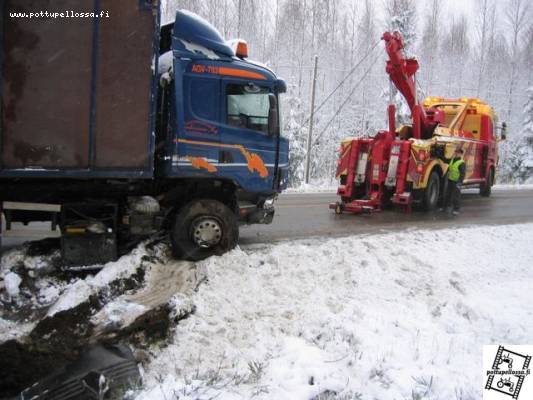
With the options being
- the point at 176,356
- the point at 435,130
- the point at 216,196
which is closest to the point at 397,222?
the point at 435,130

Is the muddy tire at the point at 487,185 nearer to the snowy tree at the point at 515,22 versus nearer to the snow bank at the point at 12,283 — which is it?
the snow bank at the point at 12,283

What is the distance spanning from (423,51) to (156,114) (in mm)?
41761

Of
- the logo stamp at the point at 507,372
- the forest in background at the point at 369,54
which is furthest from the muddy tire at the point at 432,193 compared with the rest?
the forest in background at the point at 369,54

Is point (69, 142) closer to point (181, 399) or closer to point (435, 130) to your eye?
point (181, 399)

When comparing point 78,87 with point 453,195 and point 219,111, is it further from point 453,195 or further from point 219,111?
point 453,195

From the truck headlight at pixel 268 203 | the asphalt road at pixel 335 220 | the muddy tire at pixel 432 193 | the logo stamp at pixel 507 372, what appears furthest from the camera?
the muddy tire at pixel 432 193

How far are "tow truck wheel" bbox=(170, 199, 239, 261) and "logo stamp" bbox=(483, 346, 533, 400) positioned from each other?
3.58 meters

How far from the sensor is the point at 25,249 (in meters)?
6.37

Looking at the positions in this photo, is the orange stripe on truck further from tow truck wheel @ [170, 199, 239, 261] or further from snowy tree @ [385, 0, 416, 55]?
snowy tree @ [385, 0, 416, 55]

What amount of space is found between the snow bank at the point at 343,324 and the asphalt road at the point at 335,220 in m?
1.14

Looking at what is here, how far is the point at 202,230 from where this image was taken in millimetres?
6738

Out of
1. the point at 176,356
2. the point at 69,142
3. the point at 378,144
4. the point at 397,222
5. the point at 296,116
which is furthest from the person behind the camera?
the point at 296,116

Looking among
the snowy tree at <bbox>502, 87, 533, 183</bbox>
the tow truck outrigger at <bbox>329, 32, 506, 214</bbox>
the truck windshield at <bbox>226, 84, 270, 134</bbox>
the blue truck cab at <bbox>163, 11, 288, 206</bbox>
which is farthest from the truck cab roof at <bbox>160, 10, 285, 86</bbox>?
the snowy tree at <bbox>502, 87, 533, 183</bbox>

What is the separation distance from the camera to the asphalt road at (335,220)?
8656mm
